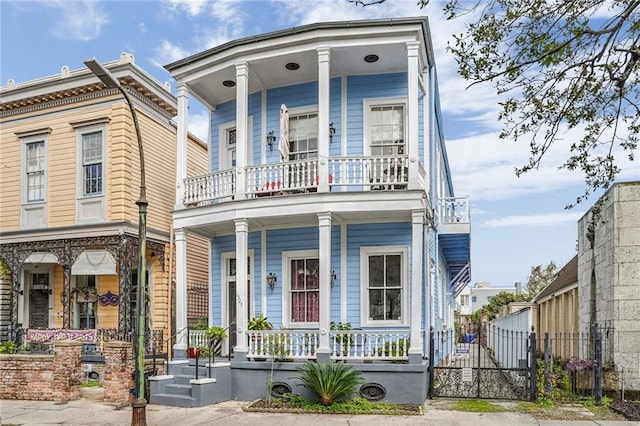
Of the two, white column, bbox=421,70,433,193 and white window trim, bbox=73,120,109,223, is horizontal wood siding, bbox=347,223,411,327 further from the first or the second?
white window trim, bbox=73,120,109,223

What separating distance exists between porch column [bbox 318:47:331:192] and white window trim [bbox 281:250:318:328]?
85.7 inches

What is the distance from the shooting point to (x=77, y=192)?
16.8m

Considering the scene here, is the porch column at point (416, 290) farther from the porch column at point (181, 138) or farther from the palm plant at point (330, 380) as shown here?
the porch column at point (181, 138)

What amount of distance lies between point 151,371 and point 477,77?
1012 cm

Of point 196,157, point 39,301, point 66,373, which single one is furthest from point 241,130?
point 39,301

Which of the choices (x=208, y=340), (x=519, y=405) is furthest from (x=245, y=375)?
(x=519, y=405)

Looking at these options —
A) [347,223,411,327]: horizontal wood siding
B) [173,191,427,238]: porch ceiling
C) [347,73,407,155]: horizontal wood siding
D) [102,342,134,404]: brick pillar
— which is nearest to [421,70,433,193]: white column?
[347,73,407,155]: horizontal wood siding

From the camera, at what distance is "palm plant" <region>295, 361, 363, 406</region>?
11.1m

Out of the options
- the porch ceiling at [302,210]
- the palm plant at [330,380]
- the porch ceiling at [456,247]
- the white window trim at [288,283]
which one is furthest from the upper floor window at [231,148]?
the palm plant at [330,380]

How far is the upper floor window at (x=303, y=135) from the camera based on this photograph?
14.2m

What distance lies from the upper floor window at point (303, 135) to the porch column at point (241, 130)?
1663mm

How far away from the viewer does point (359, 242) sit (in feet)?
44.1

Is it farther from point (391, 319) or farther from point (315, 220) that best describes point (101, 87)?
point (391, 319)

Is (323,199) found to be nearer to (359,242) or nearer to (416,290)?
(359,242)
